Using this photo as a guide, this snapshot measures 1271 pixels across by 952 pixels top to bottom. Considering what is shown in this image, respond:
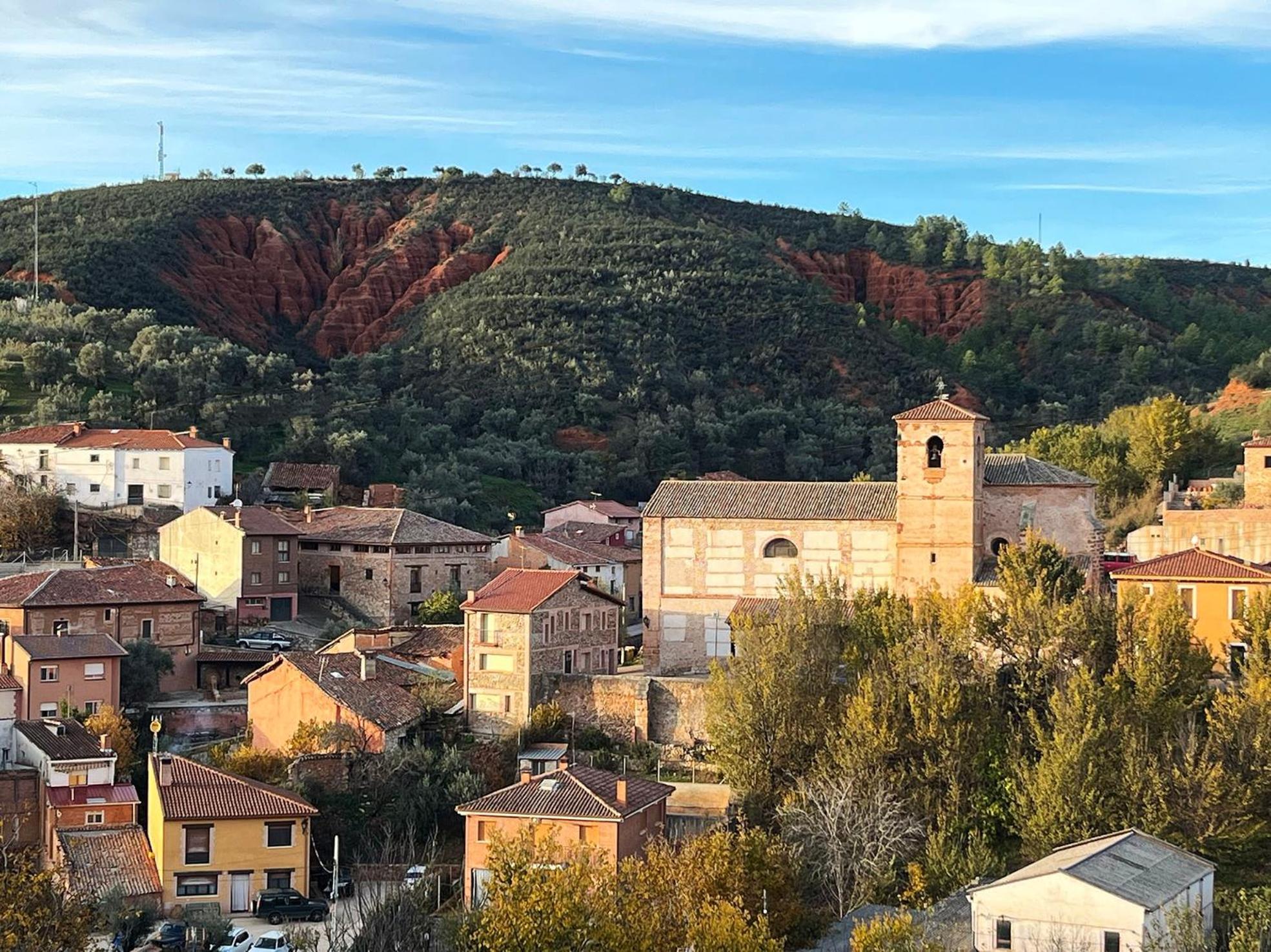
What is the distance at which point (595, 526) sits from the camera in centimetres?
A: 6656

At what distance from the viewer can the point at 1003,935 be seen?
30.4m

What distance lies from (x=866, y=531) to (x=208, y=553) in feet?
61.6

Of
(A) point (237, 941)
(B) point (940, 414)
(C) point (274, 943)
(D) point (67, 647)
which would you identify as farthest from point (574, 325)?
(C) point (274, 943)

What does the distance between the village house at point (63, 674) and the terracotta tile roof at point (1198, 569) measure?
22702 millimetres

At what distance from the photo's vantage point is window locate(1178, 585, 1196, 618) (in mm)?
41281

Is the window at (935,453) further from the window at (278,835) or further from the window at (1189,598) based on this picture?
the window at (278,835)

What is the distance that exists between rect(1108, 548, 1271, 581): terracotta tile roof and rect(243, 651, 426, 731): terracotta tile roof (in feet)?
52.7

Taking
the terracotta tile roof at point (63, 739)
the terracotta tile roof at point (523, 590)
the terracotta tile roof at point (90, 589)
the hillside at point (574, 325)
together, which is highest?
the hillside at point (574, 325)

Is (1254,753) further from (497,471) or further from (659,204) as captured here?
(659,204)

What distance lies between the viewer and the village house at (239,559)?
172 feet

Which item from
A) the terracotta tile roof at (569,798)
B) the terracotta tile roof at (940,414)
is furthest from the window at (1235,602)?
the terracotta tile roof at (569,798)

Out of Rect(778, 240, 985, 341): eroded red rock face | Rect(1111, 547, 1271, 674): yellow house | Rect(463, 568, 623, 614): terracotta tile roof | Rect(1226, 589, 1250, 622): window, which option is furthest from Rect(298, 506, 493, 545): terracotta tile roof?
Rect(778, 240, 985, 341): eroded red rock face

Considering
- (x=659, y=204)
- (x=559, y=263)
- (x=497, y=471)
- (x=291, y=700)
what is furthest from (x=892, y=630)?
(x=659, y=204)

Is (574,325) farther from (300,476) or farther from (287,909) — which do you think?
(287,909)
